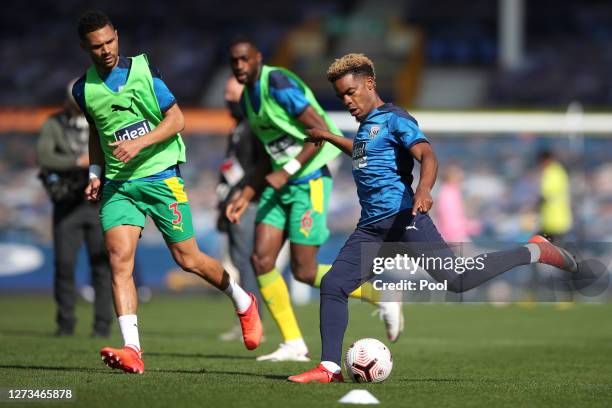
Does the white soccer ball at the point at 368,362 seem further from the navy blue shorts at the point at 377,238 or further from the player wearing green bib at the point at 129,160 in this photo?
the player wearing green bib at the point at 129,160

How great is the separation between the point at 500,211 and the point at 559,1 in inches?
780

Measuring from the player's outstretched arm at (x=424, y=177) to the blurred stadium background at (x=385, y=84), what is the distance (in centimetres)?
1283

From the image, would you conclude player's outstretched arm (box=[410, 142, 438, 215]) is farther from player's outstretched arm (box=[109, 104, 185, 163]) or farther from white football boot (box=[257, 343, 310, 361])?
white football boot (box=[257, 343, 310, 361])

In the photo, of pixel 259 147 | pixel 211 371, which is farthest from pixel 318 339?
pixel 211 371

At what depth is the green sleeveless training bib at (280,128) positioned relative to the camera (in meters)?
9.48

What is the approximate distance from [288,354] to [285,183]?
1424mm

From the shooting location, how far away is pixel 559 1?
3850 centimetres

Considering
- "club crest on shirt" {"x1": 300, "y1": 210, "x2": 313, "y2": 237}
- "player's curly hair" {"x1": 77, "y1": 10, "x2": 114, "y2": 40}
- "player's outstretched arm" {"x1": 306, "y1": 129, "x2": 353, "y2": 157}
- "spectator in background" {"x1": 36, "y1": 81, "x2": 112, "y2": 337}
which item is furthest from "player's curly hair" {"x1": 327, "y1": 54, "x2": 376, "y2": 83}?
"spectator in background" {"x1": 36, "y1": 81, "x2": 112, "y2": 337}

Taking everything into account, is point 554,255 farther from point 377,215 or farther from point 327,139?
point 327,139

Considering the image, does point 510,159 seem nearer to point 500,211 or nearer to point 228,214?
point 500,211

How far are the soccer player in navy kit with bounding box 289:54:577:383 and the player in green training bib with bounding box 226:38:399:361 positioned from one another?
172cm

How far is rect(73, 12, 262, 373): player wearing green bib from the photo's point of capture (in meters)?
7.84

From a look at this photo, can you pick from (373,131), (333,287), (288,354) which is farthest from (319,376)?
(288,354)

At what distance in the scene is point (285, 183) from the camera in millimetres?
9344
